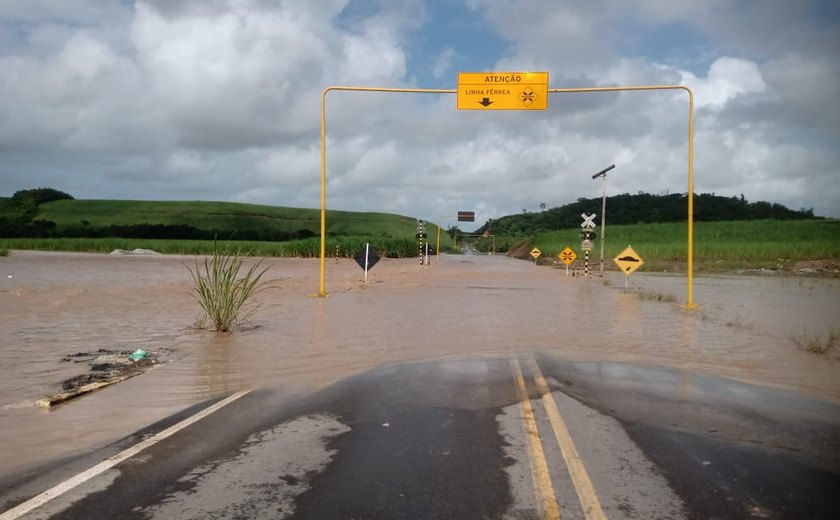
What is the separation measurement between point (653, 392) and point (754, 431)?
183cm

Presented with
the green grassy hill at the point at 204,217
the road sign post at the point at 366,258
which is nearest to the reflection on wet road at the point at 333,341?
the road sign post at the point at 366,258

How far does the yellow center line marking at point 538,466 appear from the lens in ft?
15.0

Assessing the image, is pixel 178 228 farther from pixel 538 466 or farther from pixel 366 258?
pixel 538 466

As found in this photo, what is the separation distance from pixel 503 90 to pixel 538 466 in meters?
13.8

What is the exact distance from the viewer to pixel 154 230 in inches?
3659

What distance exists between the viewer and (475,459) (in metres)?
5.68

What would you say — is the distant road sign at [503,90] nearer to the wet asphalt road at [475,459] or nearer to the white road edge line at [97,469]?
the wet asphalt road at [475,459]

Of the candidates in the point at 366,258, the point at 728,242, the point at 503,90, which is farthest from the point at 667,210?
the point at 503,90

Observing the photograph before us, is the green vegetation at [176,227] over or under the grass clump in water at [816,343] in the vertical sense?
over

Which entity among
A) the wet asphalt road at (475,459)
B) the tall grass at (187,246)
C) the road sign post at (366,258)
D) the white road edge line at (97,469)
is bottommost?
the white road edge line at (97,469)

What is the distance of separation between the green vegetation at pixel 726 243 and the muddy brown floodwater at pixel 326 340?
1060 inches

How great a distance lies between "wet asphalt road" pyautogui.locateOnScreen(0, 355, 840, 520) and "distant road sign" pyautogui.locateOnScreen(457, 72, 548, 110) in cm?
1064

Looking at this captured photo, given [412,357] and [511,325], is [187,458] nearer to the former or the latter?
[412,357]

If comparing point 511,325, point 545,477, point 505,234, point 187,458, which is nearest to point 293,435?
point 187,458
